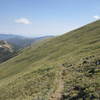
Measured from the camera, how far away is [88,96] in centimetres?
2061

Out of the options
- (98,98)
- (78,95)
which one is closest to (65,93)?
(78,95)

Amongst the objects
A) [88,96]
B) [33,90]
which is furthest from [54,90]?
[88,96]

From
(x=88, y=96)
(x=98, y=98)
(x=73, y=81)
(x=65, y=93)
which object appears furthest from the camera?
(x=73, y=81)

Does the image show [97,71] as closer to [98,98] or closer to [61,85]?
[61,85]

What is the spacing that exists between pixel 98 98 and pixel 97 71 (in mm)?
10221

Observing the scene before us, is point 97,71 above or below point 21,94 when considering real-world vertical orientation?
above

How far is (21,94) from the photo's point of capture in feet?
96.7

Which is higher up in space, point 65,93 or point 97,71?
point 97,71

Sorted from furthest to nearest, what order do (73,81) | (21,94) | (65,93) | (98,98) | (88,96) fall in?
(21,94) → (73,81) → (65,93) → (88,96) → (98,98)

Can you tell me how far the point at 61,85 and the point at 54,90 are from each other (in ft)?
7.15

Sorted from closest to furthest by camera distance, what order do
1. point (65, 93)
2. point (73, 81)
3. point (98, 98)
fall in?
point (98, 98) < point (65, 93) < point (73, 81)

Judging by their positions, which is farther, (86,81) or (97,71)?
(97,71)

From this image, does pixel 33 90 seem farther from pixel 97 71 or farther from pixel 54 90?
pixel 97 71

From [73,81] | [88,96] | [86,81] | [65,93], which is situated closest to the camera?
[88,96]
